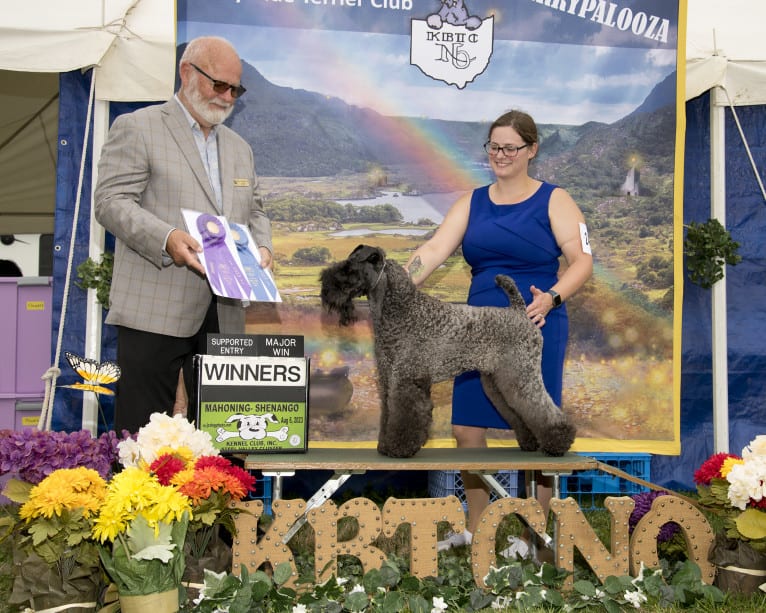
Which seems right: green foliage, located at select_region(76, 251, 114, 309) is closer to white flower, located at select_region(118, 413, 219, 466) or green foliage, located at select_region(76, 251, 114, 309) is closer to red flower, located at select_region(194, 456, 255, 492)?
white flower, located at select_region(118, 413, 219, 466)

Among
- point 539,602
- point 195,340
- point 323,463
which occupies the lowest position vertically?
point 539,602

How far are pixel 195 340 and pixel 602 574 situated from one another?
58.9 inches

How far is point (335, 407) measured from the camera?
367cm

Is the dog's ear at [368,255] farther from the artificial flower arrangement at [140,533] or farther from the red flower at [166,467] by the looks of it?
the artificial flower arrangement at [140,533]

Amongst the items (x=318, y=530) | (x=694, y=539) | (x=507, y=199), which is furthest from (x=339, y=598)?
(x=507, y=199)

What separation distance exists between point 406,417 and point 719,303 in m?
2.20

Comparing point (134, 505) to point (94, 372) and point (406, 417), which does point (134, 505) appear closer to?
point (94, 372)

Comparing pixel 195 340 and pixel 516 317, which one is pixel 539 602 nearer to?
pixel 516 317

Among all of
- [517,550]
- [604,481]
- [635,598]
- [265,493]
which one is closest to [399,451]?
[517,550]

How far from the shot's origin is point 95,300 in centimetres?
342

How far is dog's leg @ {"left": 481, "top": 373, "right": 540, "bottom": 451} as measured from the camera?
2.64m

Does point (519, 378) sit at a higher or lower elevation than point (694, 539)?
higher

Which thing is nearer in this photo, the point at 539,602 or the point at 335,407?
the point at 539,602

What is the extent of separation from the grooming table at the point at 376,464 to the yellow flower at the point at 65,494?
50 centimetres
